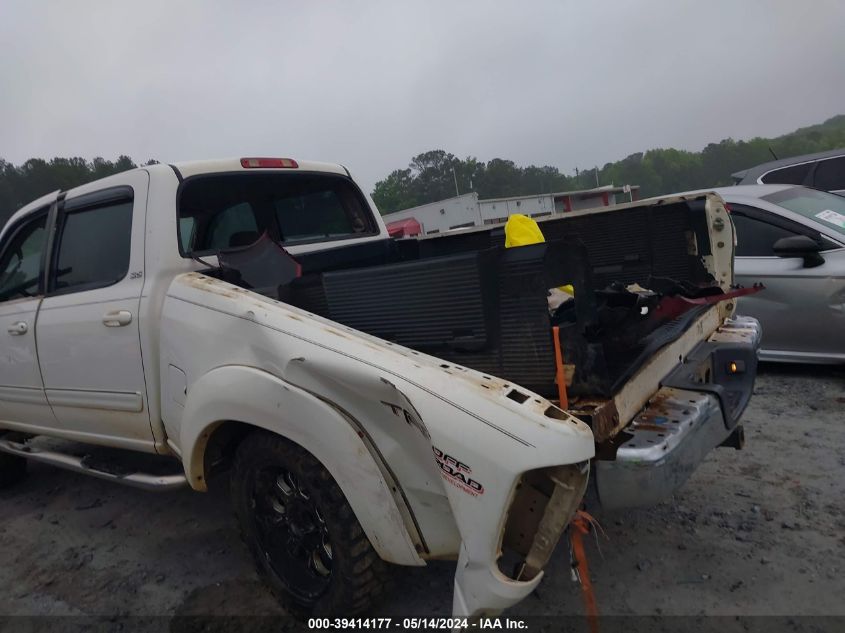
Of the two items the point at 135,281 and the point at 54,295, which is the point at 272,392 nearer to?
the point at 135,281

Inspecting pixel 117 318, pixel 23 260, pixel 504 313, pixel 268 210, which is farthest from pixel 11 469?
pixel 504 313

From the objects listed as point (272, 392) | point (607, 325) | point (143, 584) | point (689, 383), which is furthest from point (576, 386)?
point (143, 584)

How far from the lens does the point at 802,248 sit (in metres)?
4.37

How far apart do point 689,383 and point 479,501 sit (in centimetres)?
112

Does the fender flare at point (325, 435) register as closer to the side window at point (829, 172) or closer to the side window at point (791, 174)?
the side window at point (791, 174)

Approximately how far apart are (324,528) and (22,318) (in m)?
2.51

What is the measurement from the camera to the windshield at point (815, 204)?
4.71 m

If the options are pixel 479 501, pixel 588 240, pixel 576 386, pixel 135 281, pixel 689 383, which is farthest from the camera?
pixel 588 240

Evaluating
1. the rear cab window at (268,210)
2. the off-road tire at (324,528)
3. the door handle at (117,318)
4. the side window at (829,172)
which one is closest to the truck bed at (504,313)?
the off-road tire at (324,528)

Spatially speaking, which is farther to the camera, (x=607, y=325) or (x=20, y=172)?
(x=20, y=172)

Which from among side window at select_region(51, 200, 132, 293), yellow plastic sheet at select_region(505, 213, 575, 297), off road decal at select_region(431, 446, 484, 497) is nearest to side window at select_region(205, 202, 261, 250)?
side window at select_region(51, 200, 132, 293)

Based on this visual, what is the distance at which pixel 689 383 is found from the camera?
7.51 feet

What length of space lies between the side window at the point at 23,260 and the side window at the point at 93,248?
0.24 metres

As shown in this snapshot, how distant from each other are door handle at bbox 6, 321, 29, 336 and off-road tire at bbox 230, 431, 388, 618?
191 cm
